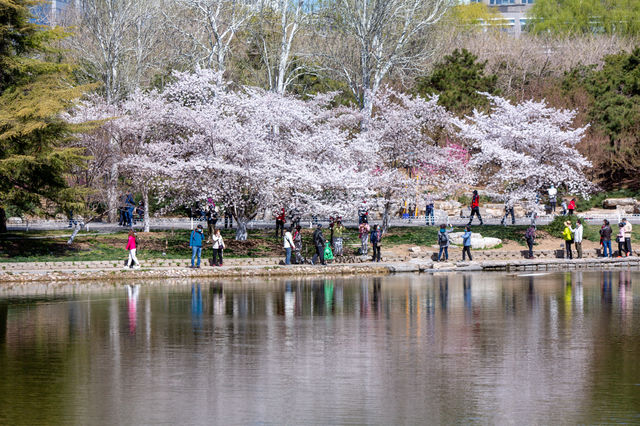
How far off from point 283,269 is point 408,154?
43.2ft

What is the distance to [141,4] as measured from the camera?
2122 inches

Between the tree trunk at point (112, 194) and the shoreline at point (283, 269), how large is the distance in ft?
39.1

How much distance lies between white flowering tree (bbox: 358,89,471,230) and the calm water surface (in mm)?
16869

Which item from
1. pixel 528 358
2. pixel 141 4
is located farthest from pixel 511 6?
pixel 528 358

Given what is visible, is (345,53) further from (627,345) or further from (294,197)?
(627,345)

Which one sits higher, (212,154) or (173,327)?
(212,154)

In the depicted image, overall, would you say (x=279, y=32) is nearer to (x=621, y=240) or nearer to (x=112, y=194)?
(x=112, y=194)

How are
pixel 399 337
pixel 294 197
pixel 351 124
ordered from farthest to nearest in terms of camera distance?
pixel 351 124 → pixel 294 197 → pixel 399 337

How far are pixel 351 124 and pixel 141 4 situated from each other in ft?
58.9

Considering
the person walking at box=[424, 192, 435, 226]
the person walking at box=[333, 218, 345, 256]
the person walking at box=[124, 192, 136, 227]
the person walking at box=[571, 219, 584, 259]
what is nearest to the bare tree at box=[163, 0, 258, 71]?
the person walking at box=[124, 192, 136, 227]

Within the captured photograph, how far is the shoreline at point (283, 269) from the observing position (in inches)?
1180

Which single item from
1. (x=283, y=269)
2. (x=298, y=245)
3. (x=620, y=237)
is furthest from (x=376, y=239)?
(x=620, y=237)

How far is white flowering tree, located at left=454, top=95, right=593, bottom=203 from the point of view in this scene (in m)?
43.4

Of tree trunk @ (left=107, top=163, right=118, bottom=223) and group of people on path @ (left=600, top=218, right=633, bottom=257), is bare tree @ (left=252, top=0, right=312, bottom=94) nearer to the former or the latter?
tree trunk @ (left=107, top=163, right=118, bottom=223)
